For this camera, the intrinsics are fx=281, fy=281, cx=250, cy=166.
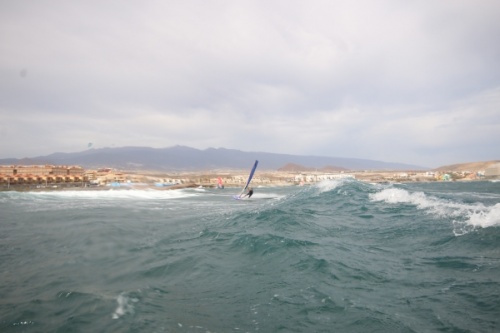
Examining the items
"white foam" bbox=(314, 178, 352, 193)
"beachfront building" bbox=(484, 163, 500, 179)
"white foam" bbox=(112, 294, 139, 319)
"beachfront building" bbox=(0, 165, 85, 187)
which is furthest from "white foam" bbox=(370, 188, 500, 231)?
"beachfront building" bbox=(484, 163, 500, 179)

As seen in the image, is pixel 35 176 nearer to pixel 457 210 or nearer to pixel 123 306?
pixel 123 306

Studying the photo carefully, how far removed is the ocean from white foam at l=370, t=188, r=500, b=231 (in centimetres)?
9

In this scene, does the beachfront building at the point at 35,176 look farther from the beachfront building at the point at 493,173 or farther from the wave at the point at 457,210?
the beachfront building at the point at 493,173

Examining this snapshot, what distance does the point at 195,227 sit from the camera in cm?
1294

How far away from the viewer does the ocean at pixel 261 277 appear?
4621mm

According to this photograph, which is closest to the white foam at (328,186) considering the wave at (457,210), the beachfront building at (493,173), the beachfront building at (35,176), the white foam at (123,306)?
the wave at (457,210)

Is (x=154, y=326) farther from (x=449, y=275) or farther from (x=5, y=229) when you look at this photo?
(x=5, y=229)

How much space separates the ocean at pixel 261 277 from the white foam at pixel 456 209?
0.29 ft

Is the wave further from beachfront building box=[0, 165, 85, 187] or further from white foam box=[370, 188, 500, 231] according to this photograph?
beachfront building box=[0, 165, 85, 187]

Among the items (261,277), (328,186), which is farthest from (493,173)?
(261,277)

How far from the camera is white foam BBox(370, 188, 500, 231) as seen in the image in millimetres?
9578

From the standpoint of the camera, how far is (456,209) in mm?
12531

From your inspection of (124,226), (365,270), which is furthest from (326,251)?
(124,226)

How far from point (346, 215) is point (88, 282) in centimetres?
1115
